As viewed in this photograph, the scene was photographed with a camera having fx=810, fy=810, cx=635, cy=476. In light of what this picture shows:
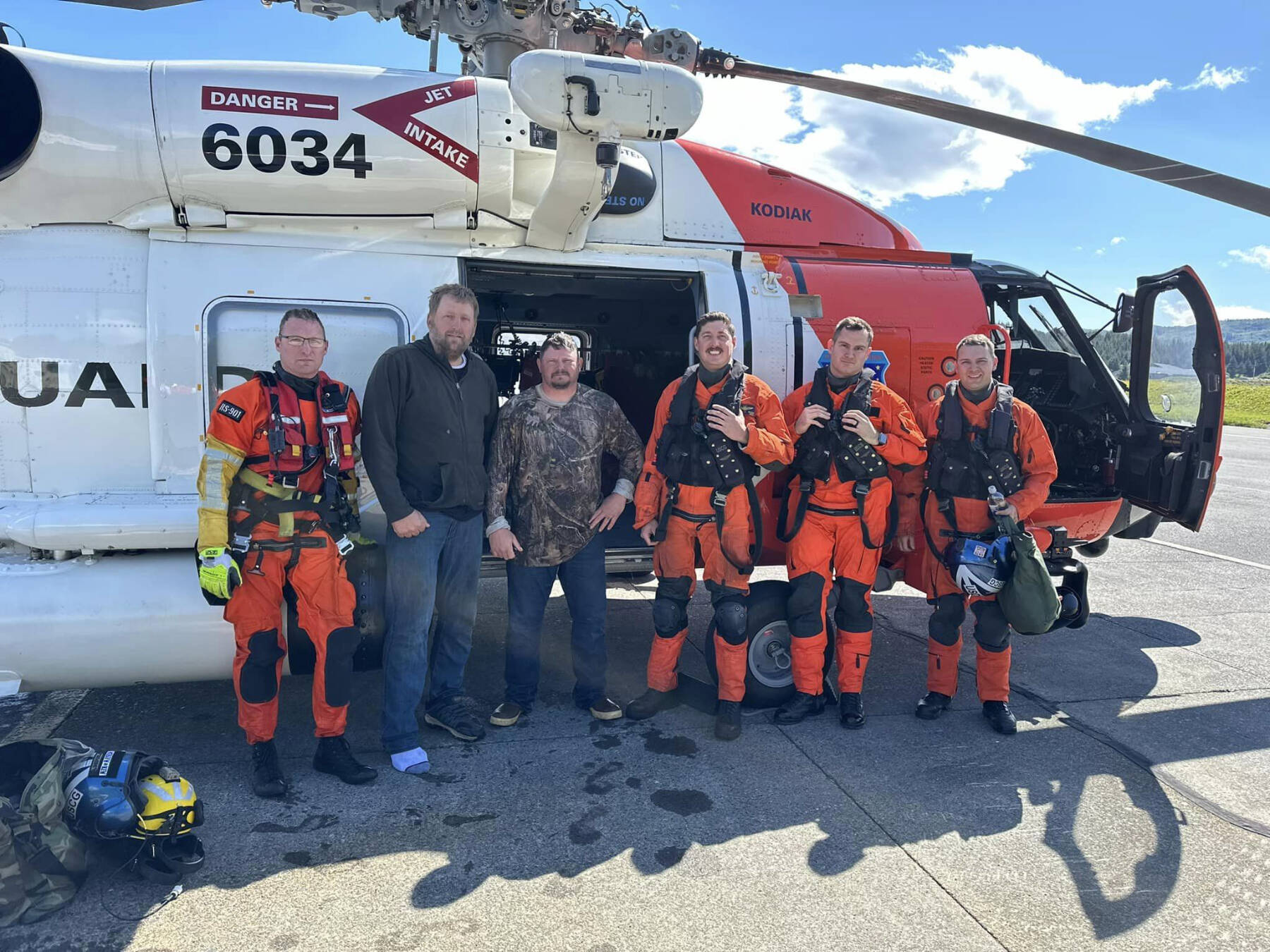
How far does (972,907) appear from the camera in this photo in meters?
2.77

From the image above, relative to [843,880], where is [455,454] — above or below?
above

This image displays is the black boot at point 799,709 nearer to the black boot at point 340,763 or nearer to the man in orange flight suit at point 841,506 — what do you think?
the man in orange flight suit at point 841,506

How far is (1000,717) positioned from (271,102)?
475 centimetres

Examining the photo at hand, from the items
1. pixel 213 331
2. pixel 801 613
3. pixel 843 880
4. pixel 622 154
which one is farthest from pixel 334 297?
pixel 843 880

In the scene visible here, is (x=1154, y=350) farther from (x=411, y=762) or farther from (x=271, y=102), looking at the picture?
(x=271, y=102)

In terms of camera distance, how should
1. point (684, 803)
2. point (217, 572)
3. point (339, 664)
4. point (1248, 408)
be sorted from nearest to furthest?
point (217, 572), point (684, 803), point (339, 664), point (1248, 408)

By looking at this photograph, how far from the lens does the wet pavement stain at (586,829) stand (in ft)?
10.2

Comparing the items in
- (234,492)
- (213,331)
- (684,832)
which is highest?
(213,331)

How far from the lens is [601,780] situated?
3547mm

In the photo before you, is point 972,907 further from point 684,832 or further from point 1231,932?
point 684,832

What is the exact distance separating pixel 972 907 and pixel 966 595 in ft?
5.82

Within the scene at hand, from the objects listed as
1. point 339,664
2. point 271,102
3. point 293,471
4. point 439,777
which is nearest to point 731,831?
point 439,777

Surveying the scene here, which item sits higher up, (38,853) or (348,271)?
(348,271)

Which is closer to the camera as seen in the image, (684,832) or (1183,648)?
(684,832)
